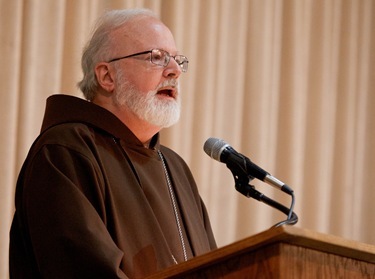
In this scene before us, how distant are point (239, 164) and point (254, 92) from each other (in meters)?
2.16

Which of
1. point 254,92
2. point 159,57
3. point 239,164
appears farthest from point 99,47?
point 254,92

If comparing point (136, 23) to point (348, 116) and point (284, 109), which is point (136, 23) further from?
point (348, 116)

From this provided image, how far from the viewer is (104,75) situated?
3254 mm

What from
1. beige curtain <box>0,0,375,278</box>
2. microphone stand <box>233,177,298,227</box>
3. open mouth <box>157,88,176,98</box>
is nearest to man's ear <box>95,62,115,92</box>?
open mouth <box>157,88,176,98</box>

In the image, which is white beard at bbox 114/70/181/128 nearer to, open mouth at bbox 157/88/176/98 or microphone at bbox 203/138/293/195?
open mouth at bbox 157/88/176/98

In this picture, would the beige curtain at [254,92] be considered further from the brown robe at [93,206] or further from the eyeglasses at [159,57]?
the brown robe at [93,206]

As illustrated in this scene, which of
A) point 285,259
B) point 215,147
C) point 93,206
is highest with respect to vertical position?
point 215,147

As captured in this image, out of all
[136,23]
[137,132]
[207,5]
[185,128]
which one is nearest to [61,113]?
[137,132]

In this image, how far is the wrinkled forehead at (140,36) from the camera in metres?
3.25

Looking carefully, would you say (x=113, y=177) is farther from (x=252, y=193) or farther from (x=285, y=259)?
(x=285, y=259)

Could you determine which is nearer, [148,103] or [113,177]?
[113,177]

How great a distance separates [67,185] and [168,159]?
2.83ft

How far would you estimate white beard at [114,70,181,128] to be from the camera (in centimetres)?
312

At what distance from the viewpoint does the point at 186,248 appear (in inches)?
118
